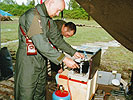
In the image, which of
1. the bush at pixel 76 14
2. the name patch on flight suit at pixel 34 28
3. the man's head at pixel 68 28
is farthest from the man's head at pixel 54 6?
the bush at pixel 76 14

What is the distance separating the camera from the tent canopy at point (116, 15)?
1.20m

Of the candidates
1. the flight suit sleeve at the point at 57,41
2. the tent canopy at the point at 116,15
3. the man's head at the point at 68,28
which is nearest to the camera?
the tent canopy at the point at 116,15

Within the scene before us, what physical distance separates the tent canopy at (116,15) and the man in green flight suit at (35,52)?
2.56 ft

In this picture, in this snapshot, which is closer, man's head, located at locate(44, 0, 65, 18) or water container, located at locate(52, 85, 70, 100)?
man's head, located at locate(44, 0, 65, 18)

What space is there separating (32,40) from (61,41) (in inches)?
38.5

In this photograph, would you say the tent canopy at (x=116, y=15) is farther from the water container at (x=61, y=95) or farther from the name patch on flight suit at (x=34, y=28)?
the water container at (x=61, y=95)

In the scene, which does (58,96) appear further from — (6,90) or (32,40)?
(6,90)

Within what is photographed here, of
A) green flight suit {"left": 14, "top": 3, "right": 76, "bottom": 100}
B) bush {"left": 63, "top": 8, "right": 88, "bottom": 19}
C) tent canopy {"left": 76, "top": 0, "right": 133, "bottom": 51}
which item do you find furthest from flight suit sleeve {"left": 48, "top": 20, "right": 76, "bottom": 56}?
bush {"left": 63, "top": 8, "right": 88, "bottom": 19}

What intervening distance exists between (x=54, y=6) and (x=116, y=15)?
106 cm

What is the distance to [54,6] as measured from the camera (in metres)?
2.06

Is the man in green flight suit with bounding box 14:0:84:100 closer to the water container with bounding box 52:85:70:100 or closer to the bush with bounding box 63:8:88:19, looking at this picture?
the water container with bounding box 52:85:70:100

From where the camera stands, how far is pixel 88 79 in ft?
7.73

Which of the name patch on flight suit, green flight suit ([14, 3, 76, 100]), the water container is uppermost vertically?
the name patch on flight suit

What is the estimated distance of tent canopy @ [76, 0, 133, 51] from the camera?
120 cm
